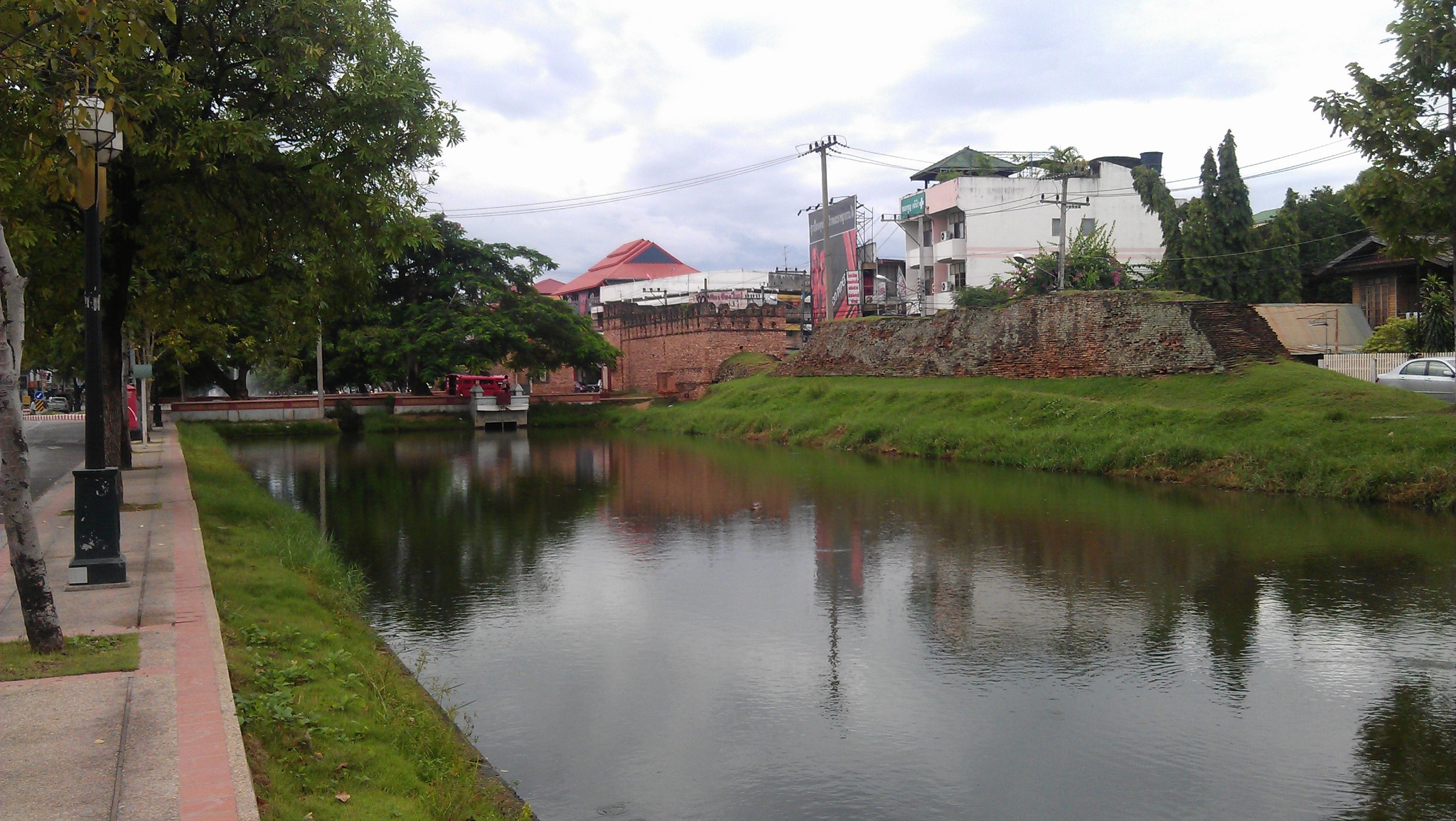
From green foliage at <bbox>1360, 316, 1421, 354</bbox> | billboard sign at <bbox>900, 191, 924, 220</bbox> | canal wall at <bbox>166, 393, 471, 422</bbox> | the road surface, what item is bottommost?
the road surface

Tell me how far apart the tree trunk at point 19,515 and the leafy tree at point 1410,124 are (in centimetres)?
1592

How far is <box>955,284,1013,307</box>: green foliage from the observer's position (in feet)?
144

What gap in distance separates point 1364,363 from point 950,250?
2585 cm

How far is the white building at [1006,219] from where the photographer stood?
48.4 m

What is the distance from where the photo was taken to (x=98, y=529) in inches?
316

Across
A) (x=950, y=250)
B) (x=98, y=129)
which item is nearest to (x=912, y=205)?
(x=950, y=250)

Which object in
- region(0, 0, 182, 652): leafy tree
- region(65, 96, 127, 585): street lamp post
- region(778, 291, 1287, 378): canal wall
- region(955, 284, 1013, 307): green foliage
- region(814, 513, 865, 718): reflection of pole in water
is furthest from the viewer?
region(955, 284, 1013, 307): green foliage

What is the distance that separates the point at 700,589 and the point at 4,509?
5856 millimetres

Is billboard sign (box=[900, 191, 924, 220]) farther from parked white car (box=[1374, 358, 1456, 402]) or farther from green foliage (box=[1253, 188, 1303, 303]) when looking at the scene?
parked white car (box=[1374, 358, 1456, 402])

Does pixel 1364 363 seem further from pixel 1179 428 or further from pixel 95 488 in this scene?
pixel 95 488

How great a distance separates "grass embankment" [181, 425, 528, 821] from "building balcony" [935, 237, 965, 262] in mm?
41819

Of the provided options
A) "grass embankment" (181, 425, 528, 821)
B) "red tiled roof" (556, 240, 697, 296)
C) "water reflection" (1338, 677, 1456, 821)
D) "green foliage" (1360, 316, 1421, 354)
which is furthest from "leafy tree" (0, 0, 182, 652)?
"red tiled roof" (556, 240, 697, 296)

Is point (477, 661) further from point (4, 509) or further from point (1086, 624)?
point (1086, 624)

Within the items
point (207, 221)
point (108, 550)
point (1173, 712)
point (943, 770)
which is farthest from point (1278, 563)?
point (207, 221)
